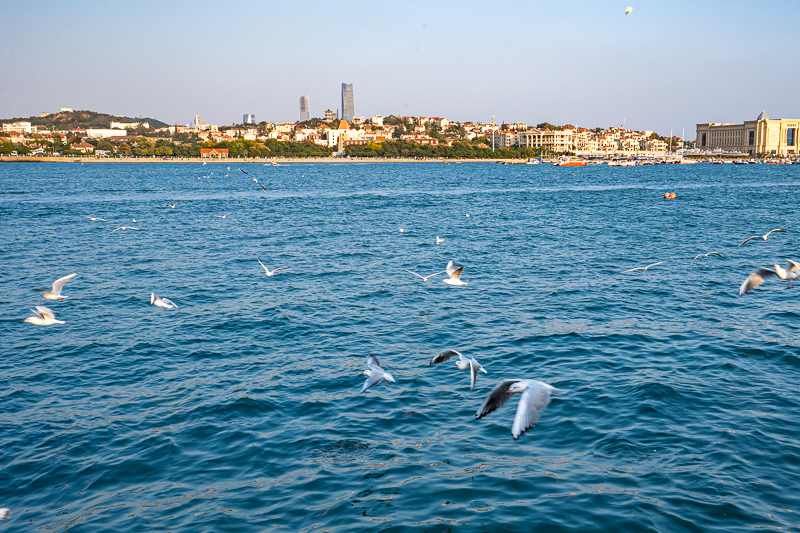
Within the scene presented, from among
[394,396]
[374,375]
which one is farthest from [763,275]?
[374,375]

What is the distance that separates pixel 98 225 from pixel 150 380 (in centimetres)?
2496

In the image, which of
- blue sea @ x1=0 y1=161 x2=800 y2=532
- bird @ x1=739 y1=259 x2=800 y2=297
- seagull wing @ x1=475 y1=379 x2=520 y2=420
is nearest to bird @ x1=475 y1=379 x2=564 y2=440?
seagull wing @ x1=475 y1=379 x2=520 y2=420

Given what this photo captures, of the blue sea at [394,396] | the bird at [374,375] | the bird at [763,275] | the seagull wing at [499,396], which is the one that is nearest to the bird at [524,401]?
the seagull wing at [499,396]

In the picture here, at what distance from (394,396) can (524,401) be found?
→ 13.0 feet

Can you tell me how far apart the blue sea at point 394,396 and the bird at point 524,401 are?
1.27 meters

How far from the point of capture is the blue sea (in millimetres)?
6895

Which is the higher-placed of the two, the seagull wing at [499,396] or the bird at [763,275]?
the bird at [763,275]

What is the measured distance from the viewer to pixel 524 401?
6180 millimetres

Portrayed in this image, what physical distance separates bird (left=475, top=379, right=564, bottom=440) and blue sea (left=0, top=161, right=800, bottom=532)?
1.27m

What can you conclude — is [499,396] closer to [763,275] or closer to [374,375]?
[374,375]

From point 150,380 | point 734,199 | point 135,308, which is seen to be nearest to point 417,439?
point 150,380

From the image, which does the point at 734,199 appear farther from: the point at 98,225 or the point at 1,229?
the point at 1,229

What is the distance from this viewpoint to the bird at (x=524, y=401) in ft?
19.3

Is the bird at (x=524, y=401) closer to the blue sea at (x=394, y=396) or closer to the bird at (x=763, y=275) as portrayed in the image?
the blue sea at (x=394, y=396)
